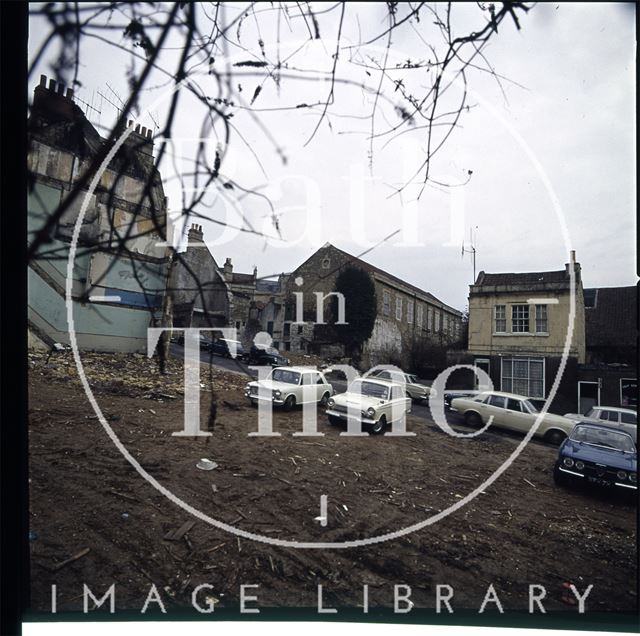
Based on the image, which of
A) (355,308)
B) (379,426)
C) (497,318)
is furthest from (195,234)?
(379,426)

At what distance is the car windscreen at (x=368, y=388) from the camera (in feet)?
13.0

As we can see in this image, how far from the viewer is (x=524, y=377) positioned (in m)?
3.45

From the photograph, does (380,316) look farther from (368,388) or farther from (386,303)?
(368,388)

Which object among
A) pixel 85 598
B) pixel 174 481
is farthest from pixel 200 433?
pixel 85 598

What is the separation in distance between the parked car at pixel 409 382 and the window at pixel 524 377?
84cm

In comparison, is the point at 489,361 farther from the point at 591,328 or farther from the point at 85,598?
Result: the point at 85,598

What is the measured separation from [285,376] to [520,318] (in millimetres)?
2554

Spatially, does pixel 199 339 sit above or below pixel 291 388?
above

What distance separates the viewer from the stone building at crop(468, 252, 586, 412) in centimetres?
321

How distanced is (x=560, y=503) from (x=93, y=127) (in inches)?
208

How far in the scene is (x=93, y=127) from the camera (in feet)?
6.70

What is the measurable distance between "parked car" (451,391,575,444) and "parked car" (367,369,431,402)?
13.8 inches

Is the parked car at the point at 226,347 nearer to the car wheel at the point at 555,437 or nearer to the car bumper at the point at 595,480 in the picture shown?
the car wheel at the point at 555,437

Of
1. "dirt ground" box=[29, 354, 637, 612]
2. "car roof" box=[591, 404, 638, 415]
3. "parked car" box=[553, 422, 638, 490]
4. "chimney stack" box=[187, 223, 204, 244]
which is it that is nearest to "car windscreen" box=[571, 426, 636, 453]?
"parked car" box=[553, 422, 638, 490]
